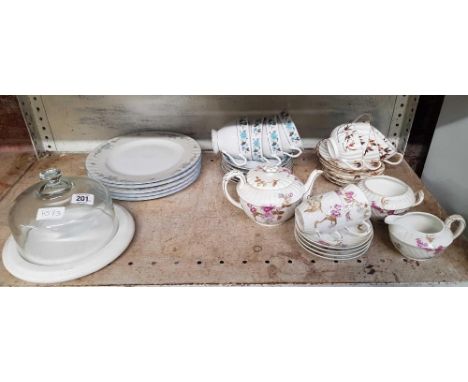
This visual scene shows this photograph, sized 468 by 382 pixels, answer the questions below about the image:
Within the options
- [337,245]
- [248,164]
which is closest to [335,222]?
[337,245]

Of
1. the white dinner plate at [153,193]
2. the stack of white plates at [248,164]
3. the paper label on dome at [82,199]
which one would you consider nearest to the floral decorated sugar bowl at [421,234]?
the stack of white plates at [248,164]

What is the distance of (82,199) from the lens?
69 cm

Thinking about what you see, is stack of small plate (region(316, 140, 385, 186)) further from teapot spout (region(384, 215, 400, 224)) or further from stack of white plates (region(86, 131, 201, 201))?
stack of white plates (region(86, 131, 201, 201))

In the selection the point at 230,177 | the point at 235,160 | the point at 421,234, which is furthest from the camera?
the point at 235,160

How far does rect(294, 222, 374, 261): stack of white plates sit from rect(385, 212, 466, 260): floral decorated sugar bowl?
0.15 feet

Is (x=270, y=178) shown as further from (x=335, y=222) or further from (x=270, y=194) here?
(x=335, y=222)

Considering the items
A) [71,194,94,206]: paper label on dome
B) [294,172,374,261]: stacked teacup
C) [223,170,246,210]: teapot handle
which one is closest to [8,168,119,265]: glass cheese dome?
[71,194,94,206]: paper label on dome

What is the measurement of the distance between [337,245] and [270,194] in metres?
0.15

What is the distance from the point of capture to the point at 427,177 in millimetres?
935

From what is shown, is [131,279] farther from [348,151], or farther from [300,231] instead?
[348,151]

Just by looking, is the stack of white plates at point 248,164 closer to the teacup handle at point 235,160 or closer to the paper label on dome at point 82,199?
the teacup handle at point 235,160

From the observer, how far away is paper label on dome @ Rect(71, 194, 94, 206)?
0.69m

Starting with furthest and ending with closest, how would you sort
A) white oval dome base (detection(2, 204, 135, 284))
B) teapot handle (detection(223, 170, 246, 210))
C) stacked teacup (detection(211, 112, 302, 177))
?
1. stacked teacup (detection(211, 112, 302, 177))
2. teapot handle (detection(223, 170, 246, 210))
3. white oval dome base (detection(2, 204, 135, 284))

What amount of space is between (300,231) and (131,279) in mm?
313
